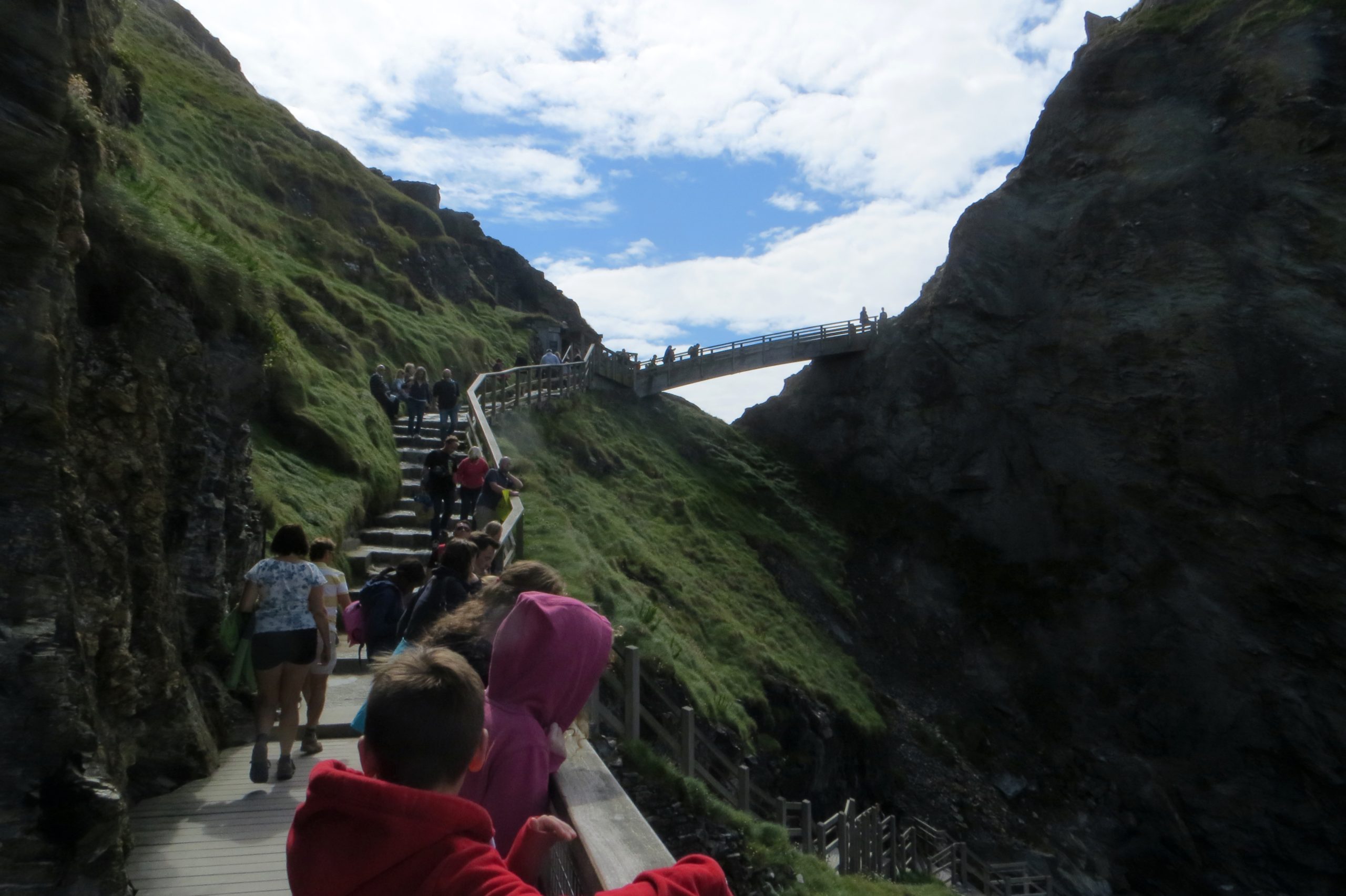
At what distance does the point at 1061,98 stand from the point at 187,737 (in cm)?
3310

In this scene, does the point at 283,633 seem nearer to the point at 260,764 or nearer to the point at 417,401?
the point at 260,764

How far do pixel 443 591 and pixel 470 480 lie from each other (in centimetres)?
749

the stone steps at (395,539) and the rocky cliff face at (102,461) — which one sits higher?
the rocky cliff face at (102,461)

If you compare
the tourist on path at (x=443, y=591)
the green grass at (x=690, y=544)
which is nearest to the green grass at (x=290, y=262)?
the tourist on path at (x=443, y=591)

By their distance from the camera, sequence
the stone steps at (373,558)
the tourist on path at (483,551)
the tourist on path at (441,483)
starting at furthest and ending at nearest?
1. the tourist on path at (441,483)
2. the stone steps at (373,558)
3. the tourist on path at (483,551)

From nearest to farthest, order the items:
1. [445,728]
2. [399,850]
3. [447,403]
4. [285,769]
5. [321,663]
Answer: [399,850]
[445,728]
[285,769]
[321,663]
[447,403]

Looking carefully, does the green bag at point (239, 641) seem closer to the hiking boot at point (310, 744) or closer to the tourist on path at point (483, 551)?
the hiking boot at point (310, 744)

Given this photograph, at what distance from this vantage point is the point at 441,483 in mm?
13281

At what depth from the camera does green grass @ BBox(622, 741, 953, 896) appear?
31.5 ft

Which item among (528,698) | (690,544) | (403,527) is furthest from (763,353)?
(528,698)

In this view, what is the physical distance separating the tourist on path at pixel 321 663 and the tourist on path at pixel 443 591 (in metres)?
A: 1.01

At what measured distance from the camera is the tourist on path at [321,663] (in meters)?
7.06

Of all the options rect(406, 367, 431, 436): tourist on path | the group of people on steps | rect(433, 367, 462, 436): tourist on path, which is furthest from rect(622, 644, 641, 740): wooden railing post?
rect(406, 367, 431, 436): tourist on path

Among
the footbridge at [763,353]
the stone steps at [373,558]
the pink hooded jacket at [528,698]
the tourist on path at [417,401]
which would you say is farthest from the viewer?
the footbridge at [763,353]
